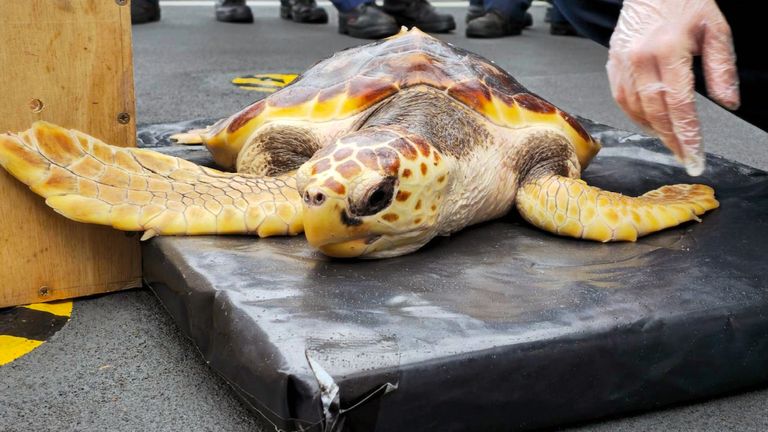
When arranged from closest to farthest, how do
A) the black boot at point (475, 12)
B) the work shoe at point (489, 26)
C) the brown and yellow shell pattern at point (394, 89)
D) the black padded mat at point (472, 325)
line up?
1. the black padded mat at point (472, 325)
2. the brown and yellow shell pattern at point (394, 89)
3. the work shoe at point (489, 26)
4. the black boot at point (475, 12)

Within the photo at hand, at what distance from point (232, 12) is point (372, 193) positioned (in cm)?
359

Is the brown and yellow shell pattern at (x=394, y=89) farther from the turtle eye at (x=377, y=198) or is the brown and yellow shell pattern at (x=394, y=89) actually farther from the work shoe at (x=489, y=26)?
the work shoe at (x=489, y=26)

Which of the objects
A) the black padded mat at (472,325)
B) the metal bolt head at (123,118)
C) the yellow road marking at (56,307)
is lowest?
the yellow road marking at (56,307)

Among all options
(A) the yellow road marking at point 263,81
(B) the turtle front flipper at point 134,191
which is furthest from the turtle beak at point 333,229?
(A) the yellow road marking at point 263,81

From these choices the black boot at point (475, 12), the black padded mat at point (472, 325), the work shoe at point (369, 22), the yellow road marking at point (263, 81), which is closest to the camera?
the black padded mat at point (472, 325)

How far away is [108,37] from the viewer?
1.24 meters

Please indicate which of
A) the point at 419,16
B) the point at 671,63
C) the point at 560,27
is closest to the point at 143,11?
the point at 419,16

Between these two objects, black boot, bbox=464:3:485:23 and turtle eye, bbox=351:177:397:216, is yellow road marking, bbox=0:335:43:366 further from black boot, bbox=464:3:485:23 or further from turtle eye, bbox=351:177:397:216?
black boot, bbox=464:3:485:23

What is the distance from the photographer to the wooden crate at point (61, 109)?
1182mm

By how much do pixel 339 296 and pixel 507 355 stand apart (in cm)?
23

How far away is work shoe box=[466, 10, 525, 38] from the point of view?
4.17 m

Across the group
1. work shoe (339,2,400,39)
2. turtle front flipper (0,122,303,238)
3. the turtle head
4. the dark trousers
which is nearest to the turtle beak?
the turtle head

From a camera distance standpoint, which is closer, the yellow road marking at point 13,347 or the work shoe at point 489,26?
the yellow road marking at point 13,347

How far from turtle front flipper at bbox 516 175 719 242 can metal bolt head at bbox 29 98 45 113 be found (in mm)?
763
